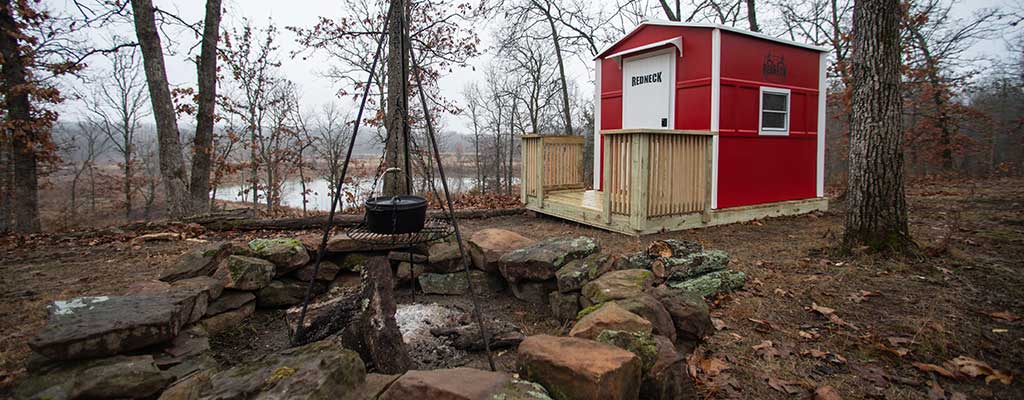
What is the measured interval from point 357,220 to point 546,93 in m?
12.4

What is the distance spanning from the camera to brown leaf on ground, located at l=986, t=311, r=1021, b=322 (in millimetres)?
2817

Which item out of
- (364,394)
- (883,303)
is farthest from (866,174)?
(364,394)

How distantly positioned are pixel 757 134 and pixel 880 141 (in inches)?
115

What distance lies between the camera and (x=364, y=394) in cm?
182

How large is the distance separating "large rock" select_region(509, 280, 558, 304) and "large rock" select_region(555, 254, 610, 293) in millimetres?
173

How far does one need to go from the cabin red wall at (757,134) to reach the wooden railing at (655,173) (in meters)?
0.48

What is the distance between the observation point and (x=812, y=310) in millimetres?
3156

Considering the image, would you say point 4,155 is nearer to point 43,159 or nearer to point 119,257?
point 43,159

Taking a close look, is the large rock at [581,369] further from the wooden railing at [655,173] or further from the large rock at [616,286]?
the wooden railing at [655,173]

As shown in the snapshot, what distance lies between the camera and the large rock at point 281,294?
3625 mm

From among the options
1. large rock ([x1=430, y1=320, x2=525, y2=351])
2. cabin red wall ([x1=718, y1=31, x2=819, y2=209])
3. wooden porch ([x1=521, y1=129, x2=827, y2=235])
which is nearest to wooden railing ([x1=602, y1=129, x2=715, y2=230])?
wooden porch ([x1=521, y1=129, x2=827, y2=235])

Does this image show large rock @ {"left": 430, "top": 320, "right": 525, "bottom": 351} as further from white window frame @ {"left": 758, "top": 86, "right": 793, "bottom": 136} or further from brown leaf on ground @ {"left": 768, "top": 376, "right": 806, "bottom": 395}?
white window frame @ {"left": 758, "top": 86, "right": 793, "bottom": 136}

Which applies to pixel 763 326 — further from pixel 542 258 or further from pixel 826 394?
pixel 542 258

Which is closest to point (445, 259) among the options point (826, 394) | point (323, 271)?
point (323, 271)
